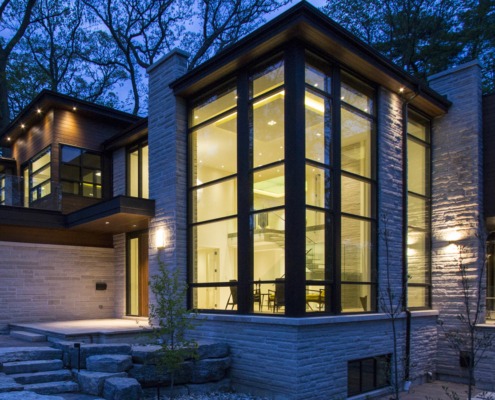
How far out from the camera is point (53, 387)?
5.96 meters

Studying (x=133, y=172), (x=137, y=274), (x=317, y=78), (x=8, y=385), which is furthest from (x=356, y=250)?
(x=133, y=172)

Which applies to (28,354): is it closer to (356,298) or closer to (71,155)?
(356,298)

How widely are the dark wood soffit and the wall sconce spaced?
3409 millimetres

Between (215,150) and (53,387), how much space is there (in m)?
4.79

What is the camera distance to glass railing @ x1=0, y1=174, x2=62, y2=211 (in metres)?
11.1

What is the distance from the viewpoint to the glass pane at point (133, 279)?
36.9 ft

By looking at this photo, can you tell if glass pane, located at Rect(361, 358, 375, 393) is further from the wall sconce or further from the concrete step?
the concrete step

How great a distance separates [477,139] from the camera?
9695mm

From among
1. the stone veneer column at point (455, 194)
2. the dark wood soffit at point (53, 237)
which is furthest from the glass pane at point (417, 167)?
the dark wood soffit at point (53, 237)

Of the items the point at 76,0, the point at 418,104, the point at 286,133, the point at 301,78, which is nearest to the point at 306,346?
the point at 286,133

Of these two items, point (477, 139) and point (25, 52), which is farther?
point (25, 52)

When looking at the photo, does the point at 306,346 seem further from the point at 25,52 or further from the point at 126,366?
the point at 25,52

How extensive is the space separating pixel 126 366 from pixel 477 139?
839 cm

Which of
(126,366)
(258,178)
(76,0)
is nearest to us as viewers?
(126,366)
